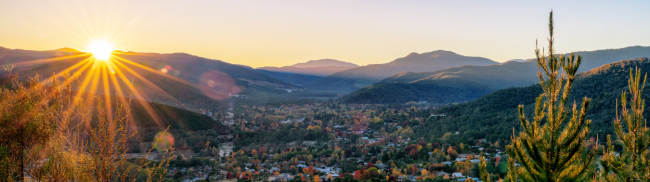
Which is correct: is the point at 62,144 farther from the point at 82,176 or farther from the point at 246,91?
the point at 246,91

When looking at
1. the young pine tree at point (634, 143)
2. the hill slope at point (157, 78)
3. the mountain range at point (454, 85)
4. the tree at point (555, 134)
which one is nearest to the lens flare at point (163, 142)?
the hill slope at point (157, 78)

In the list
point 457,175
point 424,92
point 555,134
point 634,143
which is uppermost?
point 555,134

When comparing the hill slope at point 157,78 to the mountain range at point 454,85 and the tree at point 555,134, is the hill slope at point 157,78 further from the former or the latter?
the tree at point 555,134

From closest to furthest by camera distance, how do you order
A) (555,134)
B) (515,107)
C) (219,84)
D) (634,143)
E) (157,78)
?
(555,134) → (634,143) → (515,107) → (157,78) → (219,84)

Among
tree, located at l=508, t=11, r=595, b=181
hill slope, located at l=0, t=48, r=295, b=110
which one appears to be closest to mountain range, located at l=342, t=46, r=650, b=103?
hill slope, located at l=0, t=48, r=295, b=110

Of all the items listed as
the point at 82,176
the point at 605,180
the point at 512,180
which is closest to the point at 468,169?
the point at 605,180

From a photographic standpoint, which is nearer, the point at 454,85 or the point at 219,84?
the point at 454,85

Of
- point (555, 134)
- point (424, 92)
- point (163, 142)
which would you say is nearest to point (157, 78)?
point (163, 142)

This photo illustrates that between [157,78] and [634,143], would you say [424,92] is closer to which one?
[157,78]
